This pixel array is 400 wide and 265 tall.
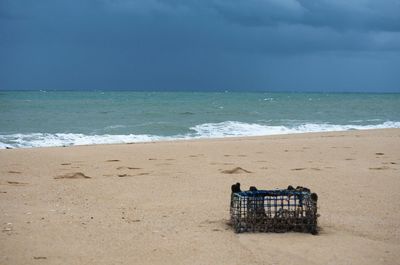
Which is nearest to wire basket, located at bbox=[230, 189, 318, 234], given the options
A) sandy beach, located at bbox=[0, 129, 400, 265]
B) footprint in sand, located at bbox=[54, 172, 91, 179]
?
sandy beach, located at bbox=[0, 129, 400, 265]

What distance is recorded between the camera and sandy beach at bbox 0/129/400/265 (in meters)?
5.36

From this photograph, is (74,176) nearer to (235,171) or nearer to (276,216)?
(235,171)

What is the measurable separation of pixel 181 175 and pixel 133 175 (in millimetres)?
1066

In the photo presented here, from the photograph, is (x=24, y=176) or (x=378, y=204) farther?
(x=24, y=176)

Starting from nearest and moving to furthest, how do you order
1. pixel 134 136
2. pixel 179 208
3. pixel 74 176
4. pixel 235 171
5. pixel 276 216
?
1. pixel 276 216
2. pixel 179 208
3. pixel 74 176
4. pixel 235 171
5. pixel 134 136

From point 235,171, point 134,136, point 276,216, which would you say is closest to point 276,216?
point 276,216

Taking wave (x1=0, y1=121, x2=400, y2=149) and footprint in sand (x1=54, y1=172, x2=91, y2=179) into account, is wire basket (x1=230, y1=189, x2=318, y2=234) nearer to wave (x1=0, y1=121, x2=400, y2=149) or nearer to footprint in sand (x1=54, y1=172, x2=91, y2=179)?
footprint in sand (x1=54, y1=172, x2=91, y2=179)

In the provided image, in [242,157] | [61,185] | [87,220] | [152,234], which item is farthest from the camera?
[242,157]

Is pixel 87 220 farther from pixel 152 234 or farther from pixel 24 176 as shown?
pixel 24 176

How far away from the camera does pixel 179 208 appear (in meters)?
7.48

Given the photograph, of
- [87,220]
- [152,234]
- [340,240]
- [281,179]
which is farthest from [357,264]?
[281,179]

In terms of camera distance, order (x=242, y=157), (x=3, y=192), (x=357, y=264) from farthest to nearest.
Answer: (x=242, y=157)
(x=3, y=192)
(x=357, y=264)

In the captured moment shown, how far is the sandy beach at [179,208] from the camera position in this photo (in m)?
5.36

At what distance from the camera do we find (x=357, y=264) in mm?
5059
